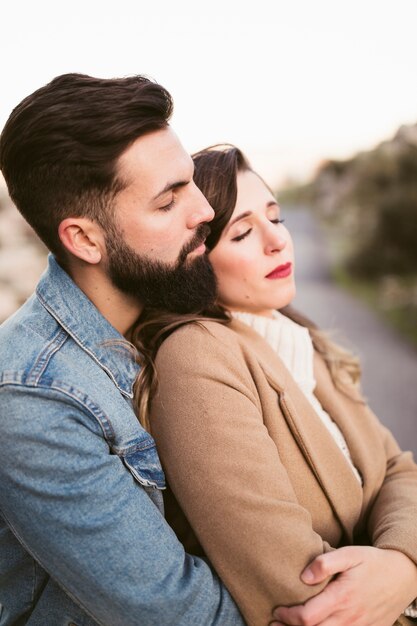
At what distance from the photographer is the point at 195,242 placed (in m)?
2.28

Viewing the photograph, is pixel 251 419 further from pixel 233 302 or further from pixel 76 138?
pixel 76 138

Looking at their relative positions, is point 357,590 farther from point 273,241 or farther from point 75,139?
point 75,139

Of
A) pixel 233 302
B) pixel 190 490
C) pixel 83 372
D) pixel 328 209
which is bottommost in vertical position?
pixel 328 209

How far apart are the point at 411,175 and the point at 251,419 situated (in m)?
11.3

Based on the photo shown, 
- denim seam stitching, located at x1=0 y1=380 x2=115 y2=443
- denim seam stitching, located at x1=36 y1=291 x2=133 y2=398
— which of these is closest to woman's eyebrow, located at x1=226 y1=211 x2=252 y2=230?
denim seam stitching, located at x1=36 y1=291 x2=133 y2=398

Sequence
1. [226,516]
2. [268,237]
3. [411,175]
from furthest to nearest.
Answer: [411,175] → [268,237] → [226,516]

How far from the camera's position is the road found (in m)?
5.61

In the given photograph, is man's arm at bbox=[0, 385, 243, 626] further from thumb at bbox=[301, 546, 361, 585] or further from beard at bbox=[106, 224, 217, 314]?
beard at bbox=[106, 224, 217, 314]

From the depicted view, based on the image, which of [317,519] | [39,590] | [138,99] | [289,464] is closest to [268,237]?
[138,99]

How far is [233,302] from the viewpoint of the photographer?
259 cm

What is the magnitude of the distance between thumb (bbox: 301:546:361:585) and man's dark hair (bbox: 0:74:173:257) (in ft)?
4.25

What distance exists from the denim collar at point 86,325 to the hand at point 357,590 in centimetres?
80

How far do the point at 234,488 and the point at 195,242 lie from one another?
91 cm

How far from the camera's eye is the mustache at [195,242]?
2.25m
